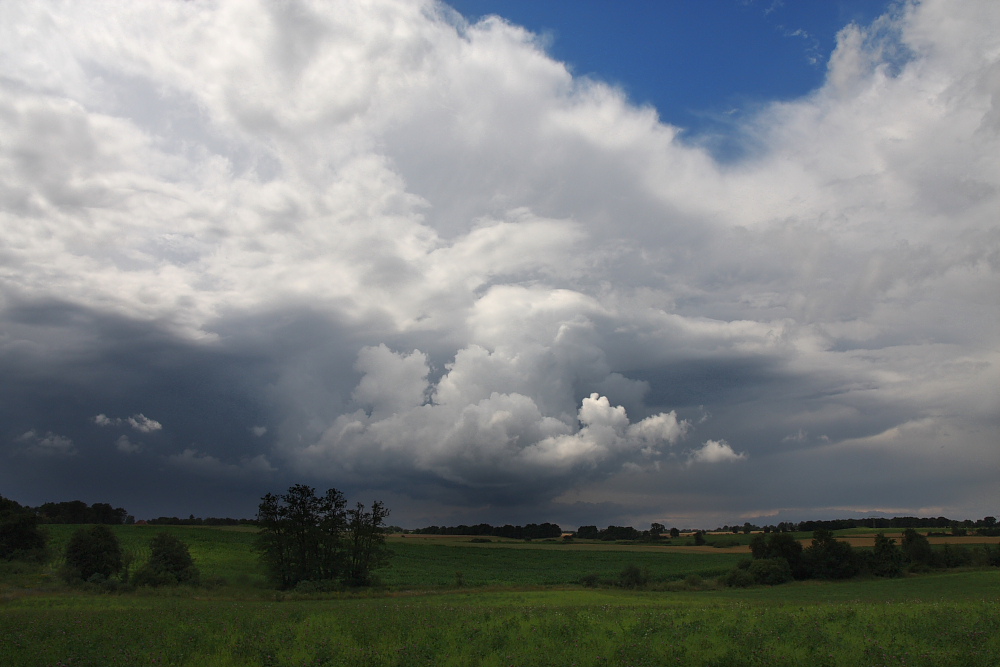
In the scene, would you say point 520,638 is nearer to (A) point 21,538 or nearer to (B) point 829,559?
(B) point 829,559

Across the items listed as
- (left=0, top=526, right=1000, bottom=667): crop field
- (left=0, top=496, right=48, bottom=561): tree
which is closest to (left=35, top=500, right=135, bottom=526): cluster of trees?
(left=0, top=496, right=48, bottom=561): tree

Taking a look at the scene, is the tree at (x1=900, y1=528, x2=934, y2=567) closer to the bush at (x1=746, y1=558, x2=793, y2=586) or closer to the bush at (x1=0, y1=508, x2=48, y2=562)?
the bush at (x1=746, y1=558, x2=793, y2=586)

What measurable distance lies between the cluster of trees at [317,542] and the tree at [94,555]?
13835 millimetres

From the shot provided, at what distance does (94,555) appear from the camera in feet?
198

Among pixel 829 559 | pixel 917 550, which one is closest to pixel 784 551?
pixel 829 559

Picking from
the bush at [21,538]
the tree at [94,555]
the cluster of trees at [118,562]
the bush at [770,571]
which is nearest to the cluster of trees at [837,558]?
the bush at [770,571]

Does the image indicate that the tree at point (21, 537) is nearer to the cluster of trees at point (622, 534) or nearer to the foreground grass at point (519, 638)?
the foreground grass at point (519, 638)

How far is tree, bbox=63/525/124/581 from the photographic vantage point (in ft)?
195

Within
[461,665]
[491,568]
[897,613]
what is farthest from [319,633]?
[491,568]

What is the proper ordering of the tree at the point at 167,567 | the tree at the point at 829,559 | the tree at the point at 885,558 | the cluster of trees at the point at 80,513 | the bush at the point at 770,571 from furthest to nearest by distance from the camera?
1. the cluster of trees at the point at 80,513
2. the tree at the point at 829,559
3. the tree at the point at 885,558
4. the bush at the point at 770,571
5. the tree at the point at 167,567

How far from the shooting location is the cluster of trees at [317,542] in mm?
66500

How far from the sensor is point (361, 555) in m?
69.6

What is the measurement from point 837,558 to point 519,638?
7701 centimetres

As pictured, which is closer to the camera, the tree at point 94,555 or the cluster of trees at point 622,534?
the tree at point 94,555
